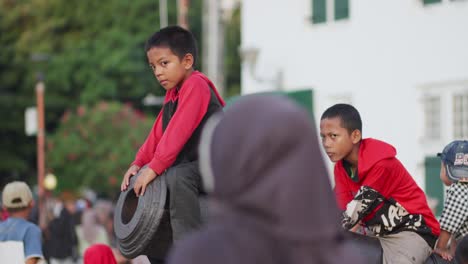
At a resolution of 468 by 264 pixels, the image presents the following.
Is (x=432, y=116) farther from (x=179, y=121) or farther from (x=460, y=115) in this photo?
(x=179, y=121)

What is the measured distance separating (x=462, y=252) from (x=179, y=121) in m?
1.78

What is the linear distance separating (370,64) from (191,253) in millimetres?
19548

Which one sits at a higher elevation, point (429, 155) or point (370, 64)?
point (370, 64)

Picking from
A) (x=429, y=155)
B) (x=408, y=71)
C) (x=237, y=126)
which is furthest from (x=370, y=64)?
(x=237, y=126)

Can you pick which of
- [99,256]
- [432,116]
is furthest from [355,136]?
[432,116]

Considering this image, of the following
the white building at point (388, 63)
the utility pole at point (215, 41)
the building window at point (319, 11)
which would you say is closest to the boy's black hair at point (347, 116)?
the white building at point (388, 63)

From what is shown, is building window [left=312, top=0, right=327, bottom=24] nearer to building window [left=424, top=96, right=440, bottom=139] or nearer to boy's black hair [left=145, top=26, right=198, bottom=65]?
building window [left=424, top=96, right=440, bottom=139]

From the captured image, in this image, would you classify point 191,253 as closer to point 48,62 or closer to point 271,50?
point 271,50

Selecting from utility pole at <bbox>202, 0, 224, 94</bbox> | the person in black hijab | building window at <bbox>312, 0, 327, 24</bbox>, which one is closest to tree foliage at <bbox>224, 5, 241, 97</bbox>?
utility pole at <bbox>202, 0, 224, 94</bbox>

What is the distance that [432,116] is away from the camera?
21812 mm

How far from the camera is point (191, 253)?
135 inches

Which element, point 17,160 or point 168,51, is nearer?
point 168,51

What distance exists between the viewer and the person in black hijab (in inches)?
131

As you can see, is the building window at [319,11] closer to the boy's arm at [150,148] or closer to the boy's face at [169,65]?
the boy's arm at [150,148]
